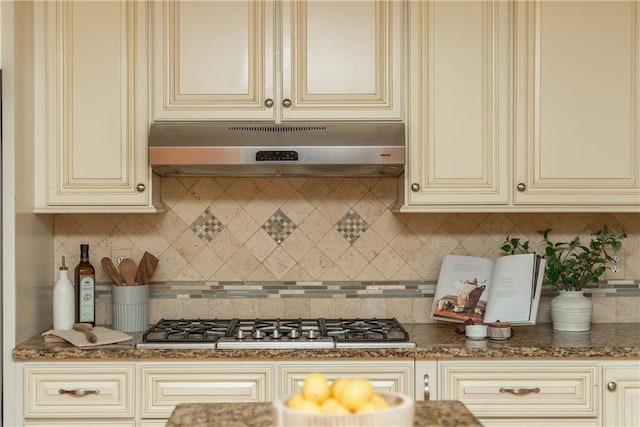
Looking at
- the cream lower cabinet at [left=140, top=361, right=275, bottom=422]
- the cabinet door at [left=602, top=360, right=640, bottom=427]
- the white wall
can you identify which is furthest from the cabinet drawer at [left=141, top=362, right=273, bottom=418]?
the cabinet door at [left=602, top=360, right=640, bottom=427]

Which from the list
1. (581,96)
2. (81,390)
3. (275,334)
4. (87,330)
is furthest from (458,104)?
(81,390)

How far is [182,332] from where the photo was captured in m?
2.80

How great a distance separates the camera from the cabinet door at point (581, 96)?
2887mm

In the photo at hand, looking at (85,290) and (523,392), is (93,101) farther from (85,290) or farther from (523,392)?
(523,392)

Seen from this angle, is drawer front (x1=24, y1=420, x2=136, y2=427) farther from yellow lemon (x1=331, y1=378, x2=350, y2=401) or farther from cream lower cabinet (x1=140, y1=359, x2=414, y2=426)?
yellow lemon (x1=331, y1=378, x2=350, y2=401)

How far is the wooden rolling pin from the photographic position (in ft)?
8.85

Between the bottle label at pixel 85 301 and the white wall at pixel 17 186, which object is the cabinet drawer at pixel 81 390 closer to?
the white wall at pixel 17 186

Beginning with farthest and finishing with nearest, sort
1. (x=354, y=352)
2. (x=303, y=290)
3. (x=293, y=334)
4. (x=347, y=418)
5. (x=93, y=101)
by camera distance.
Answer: (x=303, y=290) → (x=93, y=101) → (x=293, y=334) → (x=354, y=352) → (x=347, y=418)

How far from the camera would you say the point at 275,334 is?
2.75 metres

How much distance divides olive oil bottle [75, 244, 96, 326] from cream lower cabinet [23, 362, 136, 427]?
418mm

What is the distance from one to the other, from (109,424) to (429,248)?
59.2 inches

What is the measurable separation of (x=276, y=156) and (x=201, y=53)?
20.7 inches

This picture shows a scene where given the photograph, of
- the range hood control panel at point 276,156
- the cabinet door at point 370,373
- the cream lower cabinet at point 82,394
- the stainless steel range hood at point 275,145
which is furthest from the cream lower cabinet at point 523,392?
the cream lower cabinet at point 82,394

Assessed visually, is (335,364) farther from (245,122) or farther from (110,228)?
(110,228)
